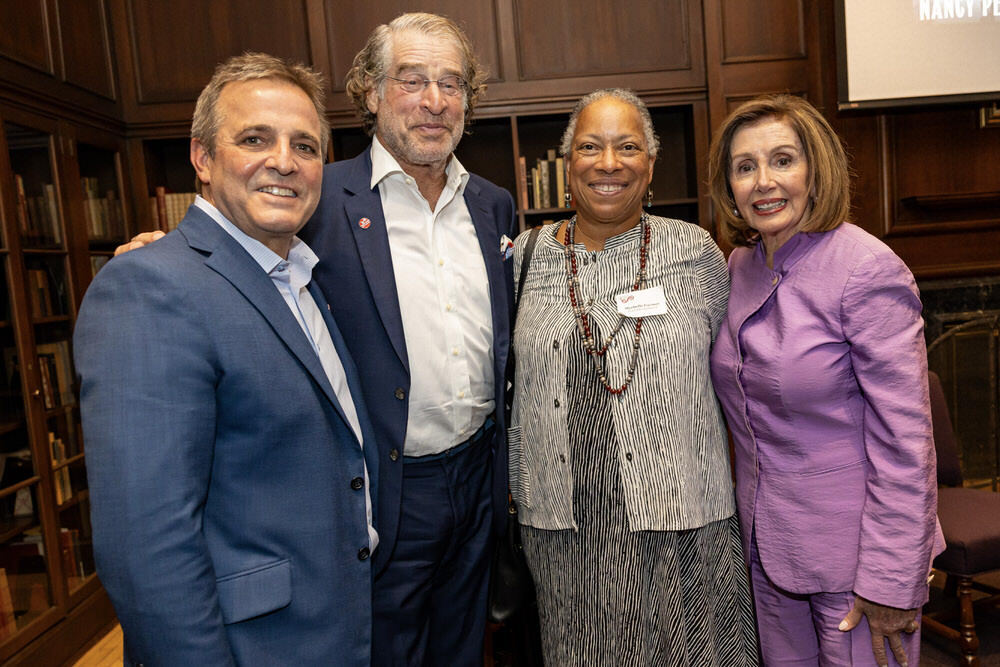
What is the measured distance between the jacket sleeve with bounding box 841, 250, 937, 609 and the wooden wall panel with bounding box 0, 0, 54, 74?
3.88 metres

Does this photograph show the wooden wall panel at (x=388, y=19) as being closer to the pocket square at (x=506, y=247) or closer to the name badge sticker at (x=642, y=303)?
the pocket square at (x=506, y=247)

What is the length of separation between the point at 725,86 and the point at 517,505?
372 cm

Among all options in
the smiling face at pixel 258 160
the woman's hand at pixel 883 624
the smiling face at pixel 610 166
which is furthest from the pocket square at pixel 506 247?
the woman's hand at pixel 883 624

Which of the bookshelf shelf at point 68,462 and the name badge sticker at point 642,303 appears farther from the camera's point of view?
the bookshelf shelf at point 68,462

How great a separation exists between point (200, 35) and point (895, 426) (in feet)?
15.8

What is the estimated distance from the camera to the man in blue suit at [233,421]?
103 centimetres

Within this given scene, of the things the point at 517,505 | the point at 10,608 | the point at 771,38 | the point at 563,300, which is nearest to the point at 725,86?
the point at 771,38

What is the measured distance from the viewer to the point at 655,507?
182 cm

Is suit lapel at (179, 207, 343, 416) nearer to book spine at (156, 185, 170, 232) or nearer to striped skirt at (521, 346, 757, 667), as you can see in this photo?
striped skirt at (521, 346, 757, 667)

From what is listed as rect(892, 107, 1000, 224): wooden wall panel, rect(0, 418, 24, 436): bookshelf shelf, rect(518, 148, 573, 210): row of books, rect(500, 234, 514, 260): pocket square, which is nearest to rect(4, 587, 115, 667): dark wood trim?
rect(0, 418, 24, 436): bookshelf shelf

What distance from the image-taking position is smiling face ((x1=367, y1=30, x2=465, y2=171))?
196 cm

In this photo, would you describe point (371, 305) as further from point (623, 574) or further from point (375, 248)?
point (623, 574)

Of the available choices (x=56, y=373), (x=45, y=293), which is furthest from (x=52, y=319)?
(x=56, y=373)

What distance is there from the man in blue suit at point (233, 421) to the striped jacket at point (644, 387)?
62 cm
